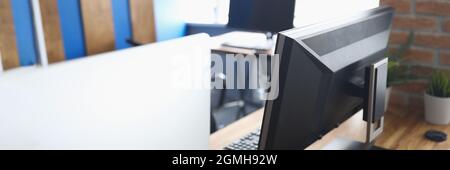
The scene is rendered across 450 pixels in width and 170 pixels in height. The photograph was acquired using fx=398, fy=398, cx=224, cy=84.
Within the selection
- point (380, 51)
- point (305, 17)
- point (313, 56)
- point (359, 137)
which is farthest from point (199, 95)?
point (305, 17)

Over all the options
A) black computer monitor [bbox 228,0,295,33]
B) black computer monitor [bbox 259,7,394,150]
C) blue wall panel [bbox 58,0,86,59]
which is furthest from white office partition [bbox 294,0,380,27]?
black computer monitor [bbox 259,7,394,150]

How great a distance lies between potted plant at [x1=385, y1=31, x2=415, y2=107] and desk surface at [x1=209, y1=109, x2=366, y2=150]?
0.19 m

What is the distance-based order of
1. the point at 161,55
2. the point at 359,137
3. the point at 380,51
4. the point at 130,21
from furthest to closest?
the point at 130,21 < the point at 359,137 < the point at 380,51 < the point at 161,55

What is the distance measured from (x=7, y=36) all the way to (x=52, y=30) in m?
0.34

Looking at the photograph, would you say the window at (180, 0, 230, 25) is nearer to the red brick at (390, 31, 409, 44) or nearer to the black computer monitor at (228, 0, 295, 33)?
the black computer monitor at (228, 0, 295, 33)

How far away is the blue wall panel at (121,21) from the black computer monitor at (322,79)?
2934mm

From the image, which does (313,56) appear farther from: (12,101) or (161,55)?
(12,101)

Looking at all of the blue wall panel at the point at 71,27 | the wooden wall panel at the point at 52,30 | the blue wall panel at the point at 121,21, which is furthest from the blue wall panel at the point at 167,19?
the wooden wall panel at the point at 52,30

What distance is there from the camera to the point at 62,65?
61cm

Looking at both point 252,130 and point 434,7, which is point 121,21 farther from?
point 434,7

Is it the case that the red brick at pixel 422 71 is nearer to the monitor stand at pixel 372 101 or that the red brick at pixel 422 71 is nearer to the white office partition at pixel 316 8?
the monitor stand at pixel 372 101

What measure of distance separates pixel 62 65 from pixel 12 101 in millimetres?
88

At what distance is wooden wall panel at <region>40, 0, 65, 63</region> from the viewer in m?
3.15

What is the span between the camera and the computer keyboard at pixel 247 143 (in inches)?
54.6
